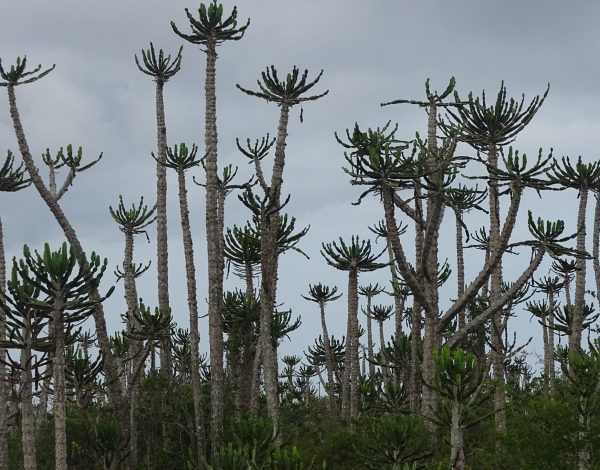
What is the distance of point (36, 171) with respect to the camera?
19.3 meters

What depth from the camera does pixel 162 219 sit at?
22531mm

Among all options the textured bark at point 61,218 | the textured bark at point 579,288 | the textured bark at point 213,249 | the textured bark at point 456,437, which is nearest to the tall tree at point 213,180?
the textured bark at point 213,249

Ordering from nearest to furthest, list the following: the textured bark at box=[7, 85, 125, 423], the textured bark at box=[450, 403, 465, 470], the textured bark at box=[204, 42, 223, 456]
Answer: the textured bark at box=[450, 403, 465, 470]
the textured bark at box=[204, 42, 223, 456]
the textured bark at box=[7, 85, 125, 423]

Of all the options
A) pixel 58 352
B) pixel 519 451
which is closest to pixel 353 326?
pixel 519 451

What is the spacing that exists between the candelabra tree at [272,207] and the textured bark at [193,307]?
2.13m

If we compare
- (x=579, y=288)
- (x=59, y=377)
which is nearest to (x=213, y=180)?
(x=59, y=377)

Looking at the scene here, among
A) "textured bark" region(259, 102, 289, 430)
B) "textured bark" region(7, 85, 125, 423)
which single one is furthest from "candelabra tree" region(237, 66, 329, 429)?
→ "textured bark" region(7, 85, 125, 423)

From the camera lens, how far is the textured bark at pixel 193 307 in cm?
1798

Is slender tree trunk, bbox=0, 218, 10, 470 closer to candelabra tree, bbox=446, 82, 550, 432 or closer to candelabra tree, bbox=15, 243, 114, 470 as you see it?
candelabra tree, bbox=15, 243, 114, 470

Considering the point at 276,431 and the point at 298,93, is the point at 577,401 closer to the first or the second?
the point at 276,431

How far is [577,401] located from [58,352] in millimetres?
10005

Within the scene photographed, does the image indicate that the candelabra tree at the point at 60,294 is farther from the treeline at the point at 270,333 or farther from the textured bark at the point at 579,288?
the textured bark at the point at 579,288

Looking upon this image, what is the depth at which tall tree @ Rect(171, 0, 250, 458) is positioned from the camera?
17625mm

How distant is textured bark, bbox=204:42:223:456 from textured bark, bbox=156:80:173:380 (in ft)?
12.2
